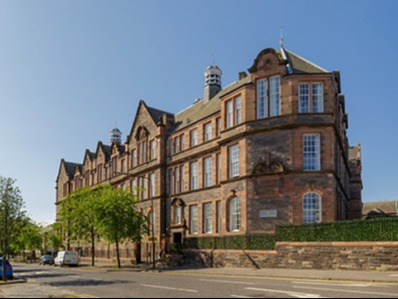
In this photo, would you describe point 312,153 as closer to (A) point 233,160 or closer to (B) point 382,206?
(A) point 233,160

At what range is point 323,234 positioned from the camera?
1163 inches

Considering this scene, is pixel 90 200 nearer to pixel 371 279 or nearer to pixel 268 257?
pixel 268 257

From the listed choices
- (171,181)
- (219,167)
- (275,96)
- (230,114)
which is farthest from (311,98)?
(171,181)

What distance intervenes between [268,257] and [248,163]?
757 cm

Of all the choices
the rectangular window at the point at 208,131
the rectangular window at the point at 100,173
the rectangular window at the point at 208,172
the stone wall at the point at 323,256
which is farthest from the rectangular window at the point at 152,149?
the stone wall at the point at 323,256

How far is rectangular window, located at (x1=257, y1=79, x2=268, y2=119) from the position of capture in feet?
119

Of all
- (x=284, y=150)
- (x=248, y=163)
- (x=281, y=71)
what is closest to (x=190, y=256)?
(x=248, y=163)

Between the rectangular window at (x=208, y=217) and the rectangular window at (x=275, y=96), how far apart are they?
1210 cm

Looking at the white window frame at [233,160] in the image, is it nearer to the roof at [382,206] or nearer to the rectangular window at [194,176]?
the rectangular window at [194,176]

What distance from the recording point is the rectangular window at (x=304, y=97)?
1368 inches

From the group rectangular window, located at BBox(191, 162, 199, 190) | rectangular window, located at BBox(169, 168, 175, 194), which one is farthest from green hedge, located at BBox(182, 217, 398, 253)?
rectangular window, located at BBox(169, 168, 175, 194)

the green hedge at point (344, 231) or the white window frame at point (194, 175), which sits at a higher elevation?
the white window frame at point (194, 175)

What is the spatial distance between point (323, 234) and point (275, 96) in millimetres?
11490

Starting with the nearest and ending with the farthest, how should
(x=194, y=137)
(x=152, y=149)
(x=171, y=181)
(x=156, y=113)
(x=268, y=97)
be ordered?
(x=268, y=97), (x=194, y=137), (x=171, y=181), (x=152, y=149), (x=156, y=113)
